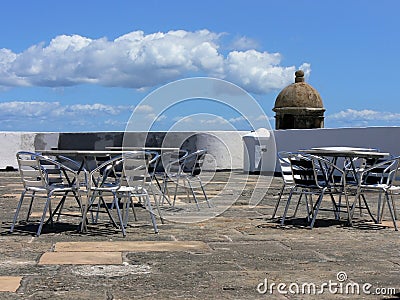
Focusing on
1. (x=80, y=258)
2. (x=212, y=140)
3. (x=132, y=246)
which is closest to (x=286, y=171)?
(x=132, y=246)

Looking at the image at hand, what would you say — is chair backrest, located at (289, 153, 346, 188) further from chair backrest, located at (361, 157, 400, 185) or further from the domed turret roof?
the domed turret roof

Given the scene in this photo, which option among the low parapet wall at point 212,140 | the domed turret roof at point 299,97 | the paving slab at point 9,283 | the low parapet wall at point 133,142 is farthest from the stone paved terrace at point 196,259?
the domed turret roof at point 299,97

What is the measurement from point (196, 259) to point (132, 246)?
68cm

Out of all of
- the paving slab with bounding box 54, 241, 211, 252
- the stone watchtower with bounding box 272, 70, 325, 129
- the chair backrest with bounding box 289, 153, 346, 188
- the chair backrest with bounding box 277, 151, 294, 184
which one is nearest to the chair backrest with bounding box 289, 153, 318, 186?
the chair backrest with bounding box 289, 153, 346, 188

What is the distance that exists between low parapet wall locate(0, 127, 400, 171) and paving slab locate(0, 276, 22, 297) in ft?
33.8

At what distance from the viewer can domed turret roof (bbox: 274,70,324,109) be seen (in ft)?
69.1

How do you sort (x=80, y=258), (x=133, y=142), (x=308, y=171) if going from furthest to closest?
(x=133, y=142) → (x=308, y=171) → (x=80, y=258)

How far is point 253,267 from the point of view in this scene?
13.6 ft

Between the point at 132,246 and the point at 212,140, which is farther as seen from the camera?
the point at 212,140

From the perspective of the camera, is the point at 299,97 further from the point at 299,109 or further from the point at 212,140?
the point at 212,140

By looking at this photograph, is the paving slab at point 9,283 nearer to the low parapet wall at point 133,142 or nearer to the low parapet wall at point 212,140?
the low parapet wall at point 212,140

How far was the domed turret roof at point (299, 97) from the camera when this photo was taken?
Result: 21047 millimetres

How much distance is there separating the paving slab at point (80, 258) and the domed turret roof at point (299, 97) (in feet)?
55.6

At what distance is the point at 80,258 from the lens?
14.3 ft
